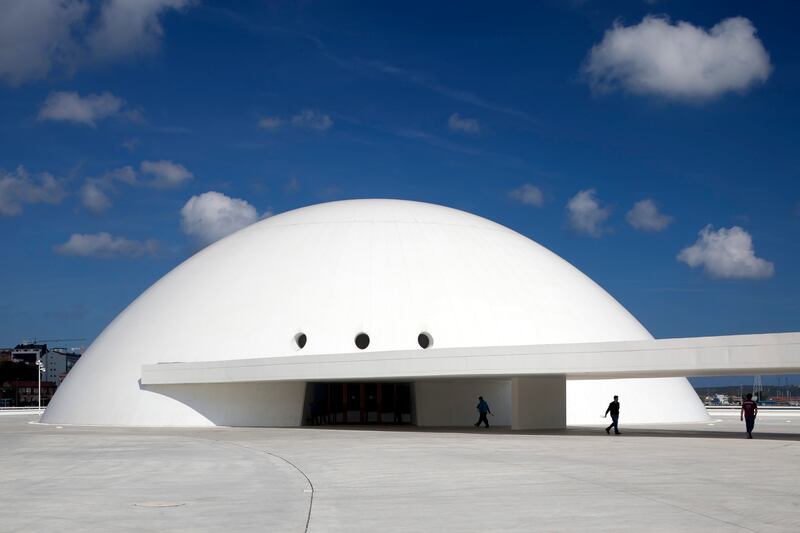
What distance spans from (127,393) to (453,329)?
13.3m

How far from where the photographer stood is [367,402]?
40000mm

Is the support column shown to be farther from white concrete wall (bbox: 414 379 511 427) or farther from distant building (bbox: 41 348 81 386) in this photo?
distant building (bbox: 41 348 81 386)

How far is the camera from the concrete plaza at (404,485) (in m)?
11.3

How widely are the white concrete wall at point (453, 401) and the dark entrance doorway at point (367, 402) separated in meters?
1.88

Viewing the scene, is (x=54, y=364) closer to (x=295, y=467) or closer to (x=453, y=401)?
(x=453, y=401)

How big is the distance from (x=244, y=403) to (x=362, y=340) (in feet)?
18.0

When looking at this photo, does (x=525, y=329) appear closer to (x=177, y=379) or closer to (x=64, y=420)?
(x=177, y=379)

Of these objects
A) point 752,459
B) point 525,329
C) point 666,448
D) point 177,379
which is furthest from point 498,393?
point 752,459

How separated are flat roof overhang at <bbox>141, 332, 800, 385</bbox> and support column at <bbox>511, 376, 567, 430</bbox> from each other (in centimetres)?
146

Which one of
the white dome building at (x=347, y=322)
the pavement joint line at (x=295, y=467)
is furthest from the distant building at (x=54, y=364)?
the pavement joint line at (x=295, y=467)

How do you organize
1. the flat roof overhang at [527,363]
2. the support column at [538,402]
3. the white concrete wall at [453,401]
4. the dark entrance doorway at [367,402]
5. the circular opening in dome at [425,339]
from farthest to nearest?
the dark entrance doorway at [367,402] < the white concrete wall at [453,401] < the circular opening in dome at [425,339] < the support column at [538,402] < the flat roof overhang at [527,363]

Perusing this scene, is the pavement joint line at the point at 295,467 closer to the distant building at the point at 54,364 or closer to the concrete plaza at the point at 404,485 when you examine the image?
the concrete plaza at the point at 404,485

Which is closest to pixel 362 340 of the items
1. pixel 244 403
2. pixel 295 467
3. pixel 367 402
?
pixel 367 402

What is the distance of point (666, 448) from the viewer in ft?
Answer: 74.8
